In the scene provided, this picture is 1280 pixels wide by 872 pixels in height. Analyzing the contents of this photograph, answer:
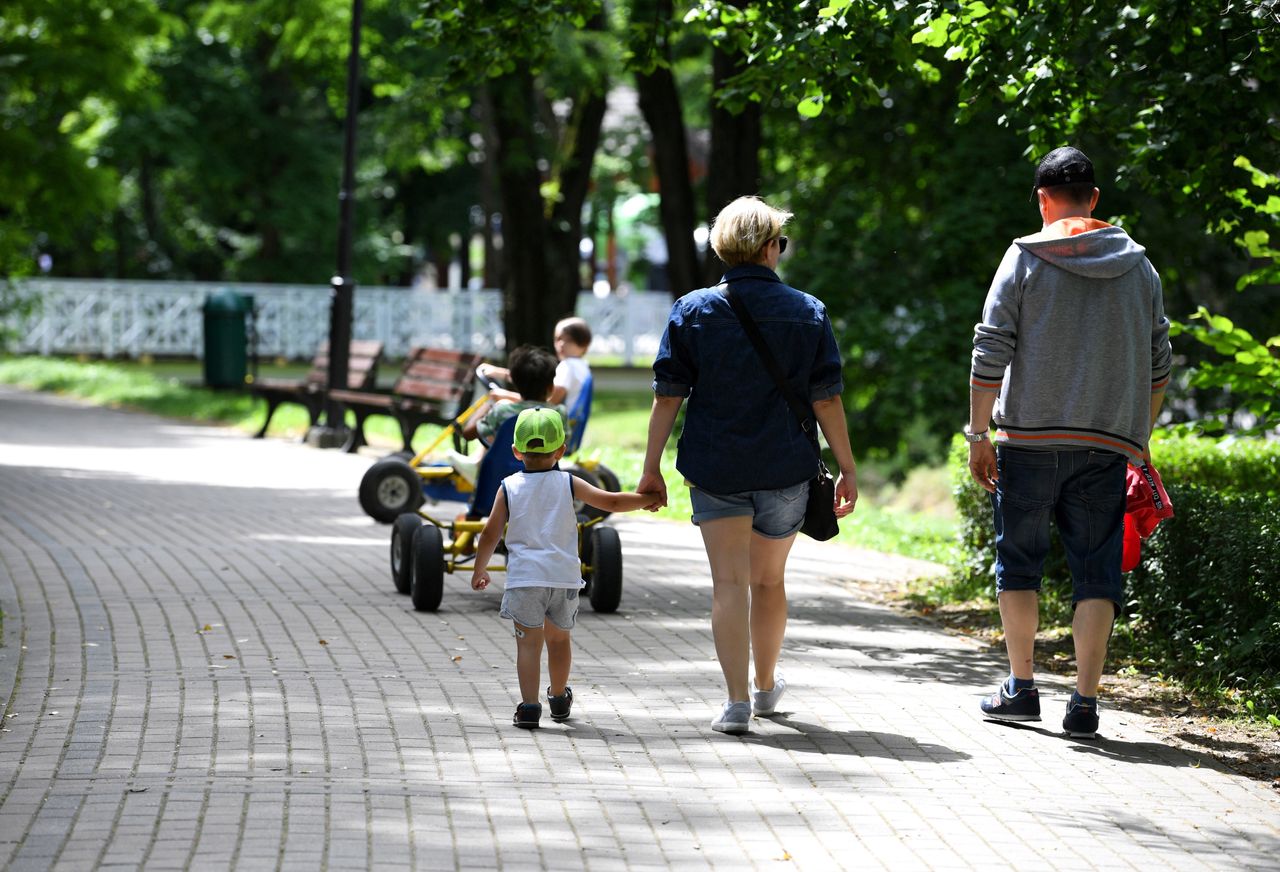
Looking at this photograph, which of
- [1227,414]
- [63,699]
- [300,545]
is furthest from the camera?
[300,545]

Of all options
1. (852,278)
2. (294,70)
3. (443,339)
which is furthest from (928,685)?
(294,70)

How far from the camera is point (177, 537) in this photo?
11211mm

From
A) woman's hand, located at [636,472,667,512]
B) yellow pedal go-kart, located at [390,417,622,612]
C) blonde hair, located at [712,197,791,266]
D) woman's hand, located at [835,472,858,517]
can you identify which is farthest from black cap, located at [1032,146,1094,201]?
yellow pedal go-kart, located at [390,417,622,612]

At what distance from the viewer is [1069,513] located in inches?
243

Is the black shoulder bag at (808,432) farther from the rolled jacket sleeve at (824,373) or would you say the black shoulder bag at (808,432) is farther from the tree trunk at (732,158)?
the tree trunk at (732,158)

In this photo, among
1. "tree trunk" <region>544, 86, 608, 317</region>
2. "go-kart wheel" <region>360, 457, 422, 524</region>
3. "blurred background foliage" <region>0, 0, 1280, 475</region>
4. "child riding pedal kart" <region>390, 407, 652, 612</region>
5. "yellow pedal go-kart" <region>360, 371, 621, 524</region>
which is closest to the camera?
"blurred background foliage" <region>0, 0, 1280, 475</region>

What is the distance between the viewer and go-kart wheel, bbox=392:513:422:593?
9.01 m

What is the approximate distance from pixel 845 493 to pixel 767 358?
21.9 inches

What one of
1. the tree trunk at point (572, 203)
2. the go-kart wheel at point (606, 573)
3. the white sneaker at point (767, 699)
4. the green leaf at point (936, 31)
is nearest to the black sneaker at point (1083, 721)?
the white sneaker at point (767, 699)

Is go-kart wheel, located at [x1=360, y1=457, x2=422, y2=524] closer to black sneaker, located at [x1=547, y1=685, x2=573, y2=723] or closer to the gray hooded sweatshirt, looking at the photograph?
black sneaker, located at [x1=547, y1=685, x2=573, y2=723]

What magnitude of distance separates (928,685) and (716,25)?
3.96 m

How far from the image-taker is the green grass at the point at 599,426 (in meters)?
13.5

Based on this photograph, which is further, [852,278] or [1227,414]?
[852,278]

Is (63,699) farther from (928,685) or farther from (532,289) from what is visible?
(532,289)
